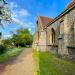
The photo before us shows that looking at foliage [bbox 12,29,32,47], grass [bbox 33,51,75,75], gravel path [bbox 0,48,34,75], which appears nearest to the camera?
grass [bbox 33,51,75,75]

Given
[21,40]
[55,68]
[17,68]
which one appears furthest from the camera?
[21,40]

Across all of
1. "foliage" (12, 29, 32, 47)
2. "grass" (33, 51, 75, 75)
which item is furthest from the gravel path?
"foliage" (12, 29, 32, 47)

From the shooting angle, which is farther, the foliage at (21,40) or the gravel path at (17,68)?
the foliage at (21,40)

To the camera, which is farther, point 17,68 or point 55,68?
point 17,68

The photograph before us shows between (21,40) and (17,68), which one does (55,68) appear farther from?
(21,40)

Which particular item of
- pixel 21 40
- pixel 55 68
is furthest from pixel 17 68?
pixel 21 40

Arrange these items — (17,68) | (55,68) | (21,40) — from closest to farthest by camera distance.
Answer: (55,68) < (17,68) < (21,40)

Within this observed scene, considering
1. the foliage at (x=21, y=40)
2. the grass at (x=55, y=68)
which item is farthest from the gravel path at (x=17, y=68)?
the foliage at (x=21, y=40)

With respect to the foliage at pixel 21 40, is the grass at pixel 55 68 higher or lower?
lower

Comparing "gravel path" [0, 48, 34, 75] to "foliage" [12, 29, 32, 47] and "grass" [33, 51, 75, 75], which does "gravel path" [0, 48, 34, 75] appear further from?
"foliage" [12, 29, 32, 47]

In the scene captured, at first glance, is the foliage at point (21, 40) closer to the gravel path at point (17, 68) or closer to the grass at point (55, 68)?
Result: the gravel path at point (17, 68)

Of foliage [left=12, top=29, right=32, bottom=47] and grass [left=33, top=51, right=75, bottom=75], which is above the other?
foliage [left=12, top=29, right=32, bottom=47]

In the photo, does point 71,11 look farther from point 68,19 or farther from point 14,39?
point 14,39

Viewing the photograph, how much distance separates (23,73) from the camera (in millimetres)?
10250
